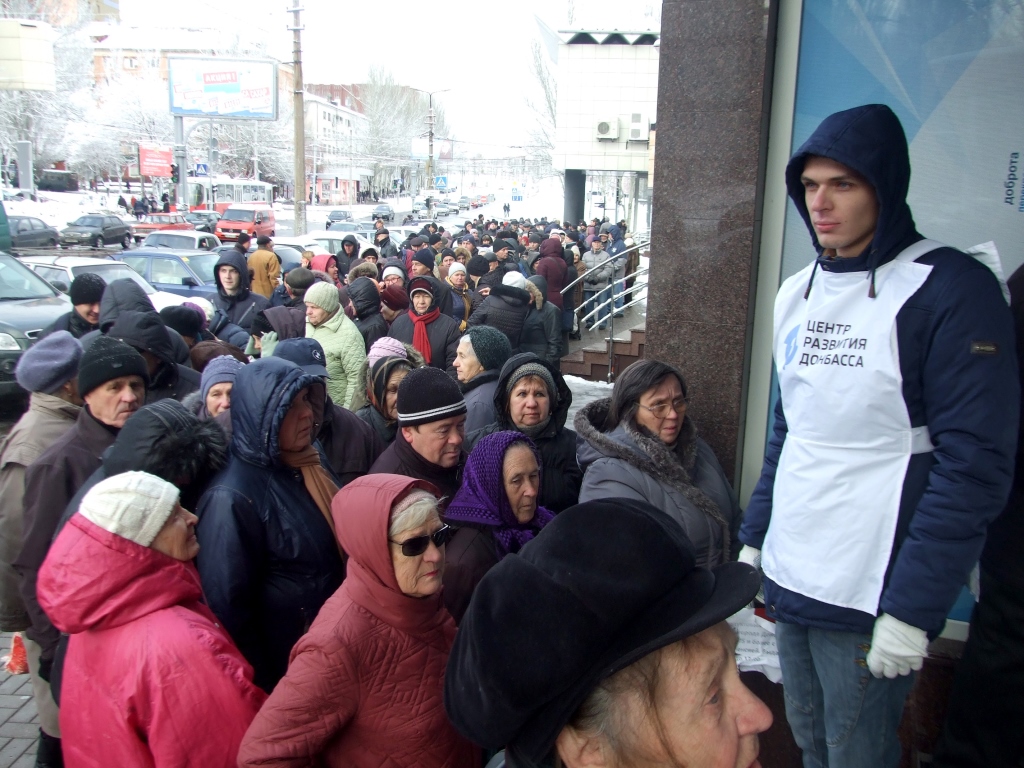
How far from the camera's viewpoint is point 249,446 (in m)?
2.94

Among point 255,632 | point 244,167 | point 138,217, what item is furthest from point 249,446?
point 244,167

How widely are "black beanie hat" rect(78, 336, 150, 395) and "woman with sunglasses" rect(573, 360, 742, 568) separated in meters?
2.07

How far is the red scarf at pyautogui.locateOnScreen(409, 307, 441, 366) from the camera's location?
6977mm

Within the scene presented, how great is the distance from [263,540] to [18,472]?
144 centimetres

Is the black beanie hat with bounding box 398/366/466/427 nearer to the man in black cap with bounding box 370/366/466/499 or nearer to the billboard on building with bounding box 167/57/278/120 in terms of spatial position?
the man in black cap with bounding box 370/366/466/499

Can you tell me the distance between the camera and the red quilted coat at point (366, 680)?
2.08m

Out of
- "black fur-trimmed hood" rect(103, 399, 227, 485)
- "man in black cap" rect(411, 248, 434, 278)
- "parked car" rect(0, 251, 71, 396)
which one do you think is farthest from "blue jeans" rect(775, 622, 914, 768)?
"parked car" rect(0, 251, 71, 396)

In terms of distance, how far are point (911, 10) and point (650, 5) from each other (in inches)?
1235

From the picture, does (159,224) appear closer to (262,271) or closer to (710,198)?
(262,271)

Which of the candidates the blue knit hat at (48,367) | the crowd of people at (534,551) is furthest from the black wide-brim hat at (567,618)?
the blue knit hat at (48,367)

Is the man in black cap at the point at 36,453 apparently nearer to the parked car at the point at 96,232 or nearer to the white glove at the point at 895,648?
the white glove at the point at 895,648

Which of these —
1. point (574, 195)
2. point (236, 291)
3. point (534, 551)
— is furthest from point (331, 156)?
point (534, 551)

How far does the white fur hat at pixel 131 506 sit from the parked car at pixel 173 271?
13521 millimetres

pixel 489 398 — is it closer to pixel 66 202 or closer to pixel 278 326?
pixel 278 326
